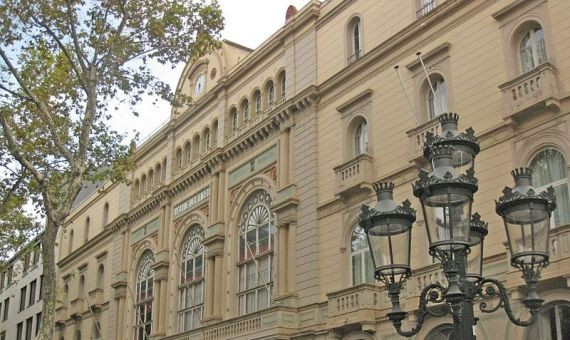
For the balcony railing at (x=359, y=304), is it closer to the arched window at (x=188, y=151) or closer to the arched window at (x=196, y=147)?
the arched window at (x=196, y=147)

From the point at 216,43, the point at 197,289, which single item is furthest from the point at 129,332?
the point at 216,43

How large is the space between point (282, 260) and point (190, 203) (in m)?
8.14

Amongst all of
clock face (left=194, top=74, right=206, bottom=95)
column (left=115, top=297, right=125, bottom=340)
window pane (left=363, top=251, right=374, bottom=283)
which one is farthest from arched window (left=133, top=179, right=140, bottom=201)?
window pane (left=363, top=251, right=374, bottom=283)

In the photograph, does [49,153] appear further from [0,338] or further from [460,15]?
[0,338]

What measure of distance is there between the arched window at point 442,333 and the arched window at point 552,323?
94.2 inches

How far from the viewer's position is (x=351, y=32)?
80.8ft

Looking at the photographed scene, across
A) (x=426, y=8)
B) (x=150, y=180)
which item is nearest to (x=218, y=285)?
(x=150, y=180)

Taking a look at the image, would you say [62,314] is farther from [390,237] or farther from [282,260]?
[390,237]

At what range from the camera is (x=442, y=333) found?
61.8 ft

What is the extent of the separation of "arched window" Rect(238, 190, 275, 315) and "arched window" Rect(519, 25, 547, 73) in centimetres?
1091

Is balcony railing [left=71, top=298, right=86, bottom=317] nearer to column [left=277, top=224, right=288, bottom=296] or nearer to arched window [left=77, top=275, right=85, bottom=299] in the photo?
arched window [left=77, top=275, right=85, bottom=299]

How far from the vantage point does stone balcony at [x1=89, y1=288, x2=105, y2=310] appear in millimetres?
38878

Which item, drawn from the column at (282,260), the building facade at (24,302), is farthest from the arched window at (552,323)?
the building facade at (24,302)

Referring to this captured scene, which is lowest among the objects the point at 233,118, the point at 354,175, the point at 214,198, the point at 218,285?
the point at 218,285
